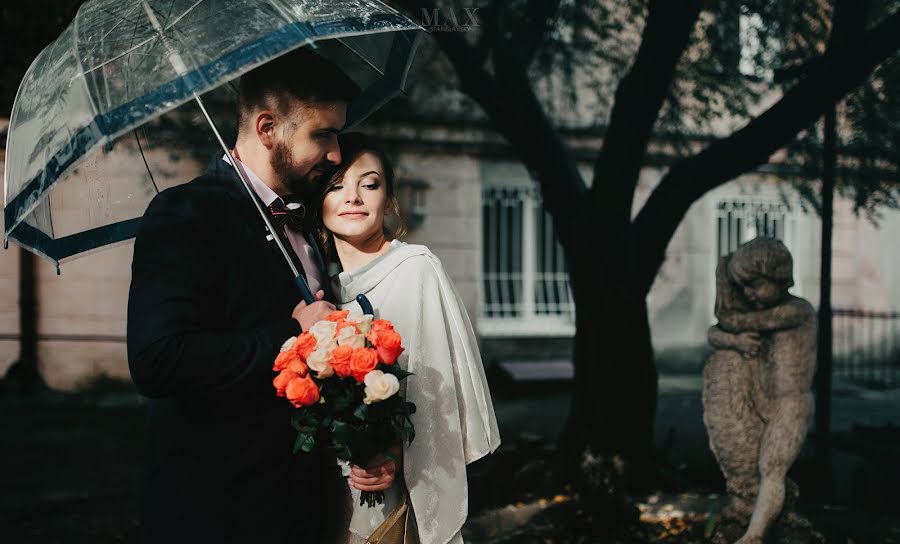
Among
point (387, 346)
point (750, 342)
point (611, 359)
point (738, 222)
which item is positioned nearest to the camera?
point (387, 346)

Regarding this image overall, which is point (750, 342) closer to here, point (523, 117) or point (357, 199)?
point (357, 199)

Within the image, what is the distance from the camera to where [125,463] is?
7.26m

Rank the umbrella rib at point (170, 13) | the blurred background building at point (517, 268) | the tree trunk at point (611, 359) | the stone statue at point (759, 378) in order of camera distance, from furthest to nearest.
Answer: the blurred background building at point (517, 268), the tree trunk at point (611, 359), the stone statue at point (759, 378), the umbrella rib at point (170, 13)

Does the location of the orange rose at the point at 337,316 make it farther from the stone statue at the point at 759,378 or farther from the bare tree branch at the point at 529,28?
the bare tree branch at the point at 529,28

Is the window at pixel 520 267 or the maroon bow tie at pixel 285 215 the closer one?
the maroon bow tie at pixel 285 215

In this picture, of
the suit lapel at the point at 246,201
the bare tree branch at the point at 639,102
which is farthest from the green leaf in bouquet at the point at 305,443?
the bare tree branch at the point at 639,102

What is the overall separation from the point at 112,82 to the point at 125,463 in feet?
20.2

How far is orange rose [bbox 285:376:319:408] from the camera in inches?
72.8

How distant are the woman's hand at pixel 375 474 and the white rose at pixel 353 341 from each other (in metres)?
0.35

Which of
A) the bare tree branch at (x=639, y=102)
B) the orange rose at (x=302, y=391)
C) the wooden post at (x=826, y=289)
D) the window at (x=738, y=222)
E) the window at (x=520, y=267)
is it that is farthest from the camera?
the window at (x=738, y=222)

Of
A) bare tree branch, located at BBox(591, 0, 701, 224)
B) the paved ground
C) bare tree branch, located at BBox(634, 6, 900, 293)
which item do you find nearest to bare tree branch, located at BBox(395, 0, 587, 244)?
bare tree branch, located at BBox(591, 0, 701, 224)

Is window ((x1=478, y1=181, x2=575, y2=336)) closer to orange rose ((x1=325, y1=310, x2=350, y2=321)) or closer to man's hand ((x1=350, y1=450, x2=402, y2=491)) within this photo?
man's hand ((x1=350, y1=450, x2=402, y2=491))

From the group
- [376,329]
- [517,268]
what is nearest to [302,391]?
[376,329]

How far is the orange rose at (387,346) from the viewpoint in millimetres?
1968
